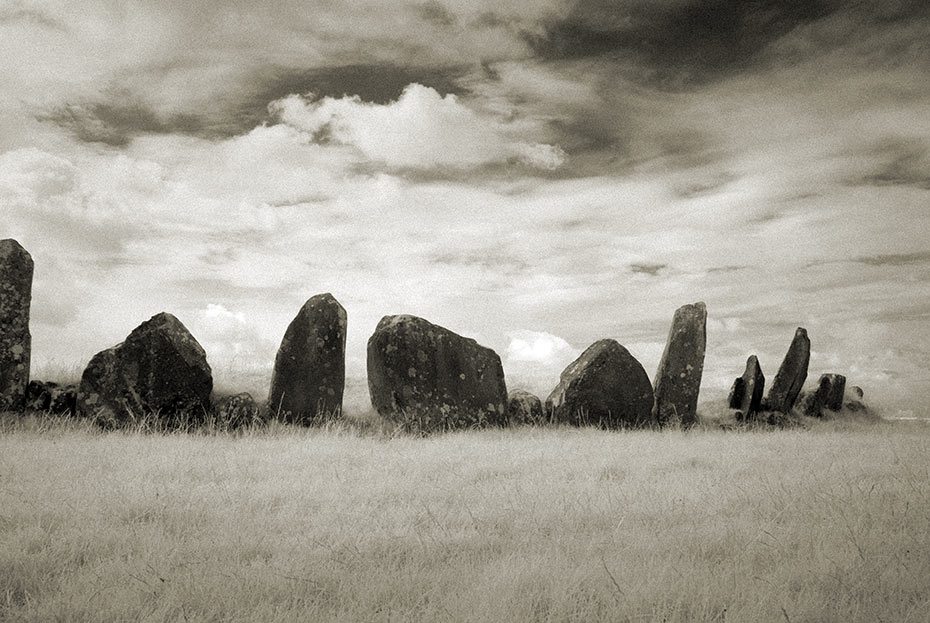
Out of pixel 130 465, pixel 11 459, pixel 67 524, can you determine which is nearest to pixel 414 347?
pixel 130 465

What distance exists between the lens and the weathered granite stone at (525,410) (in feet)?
45.1

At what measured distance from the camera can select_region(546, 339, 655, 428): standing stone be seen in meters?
13.6

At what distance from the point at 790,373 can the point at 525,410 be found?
7.89 meters

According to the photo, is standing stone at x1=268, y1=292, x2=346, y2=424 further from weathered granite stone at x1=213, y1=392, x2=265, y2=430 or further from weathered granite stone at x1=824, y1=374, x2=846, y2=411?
weathered granite stone at x1=824, y1=374, x2=846, y2=411

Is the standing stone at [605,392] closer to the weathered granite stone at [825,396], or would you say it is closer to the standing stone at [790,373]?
the standing stone at [790,373]

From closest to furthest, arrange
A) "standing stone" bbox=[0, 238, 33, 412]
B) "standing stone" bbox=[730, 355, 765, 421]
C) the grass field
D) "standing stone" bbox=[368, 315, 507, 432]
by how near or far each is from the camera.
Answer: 1. the grass field
2. "standing stone" bbox=[0, 238, 33, 412]
3. "standing stone" bbox=[368, 315, 507, 432]
4. "standing stone" bbox=[730, 355, 765, 421]

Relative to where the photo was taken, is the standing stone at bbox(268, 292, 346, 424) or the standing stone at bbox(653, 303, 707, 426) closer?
the standing stone at bbox(268, 292, 346, 424)

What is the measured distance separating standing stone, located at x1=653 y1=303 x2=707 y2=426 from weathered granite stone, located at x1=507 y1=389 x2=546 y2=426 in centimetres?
268

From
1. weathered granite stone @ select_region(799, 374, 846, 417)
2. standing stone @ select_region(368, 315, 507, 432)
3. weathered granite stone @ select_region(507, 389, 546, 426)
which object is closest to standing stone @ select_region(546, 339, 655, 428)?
weathered granite stone @ select_region(507, 389, 546, 426)

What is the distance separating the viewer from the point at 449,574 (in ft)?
14.8

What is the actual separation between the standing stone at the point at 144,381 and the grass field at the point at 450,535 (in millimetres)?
1810

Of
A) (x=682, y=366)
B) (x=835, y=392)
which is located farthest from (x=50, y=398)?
(x=835, y=392)

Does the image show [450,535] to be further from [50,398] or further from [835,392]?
[835,392]

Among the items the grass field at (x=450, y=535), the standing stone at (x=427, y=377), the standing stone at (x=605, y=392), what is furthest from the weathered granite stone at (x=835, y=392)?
the standing stone at (x=427, y=377)
